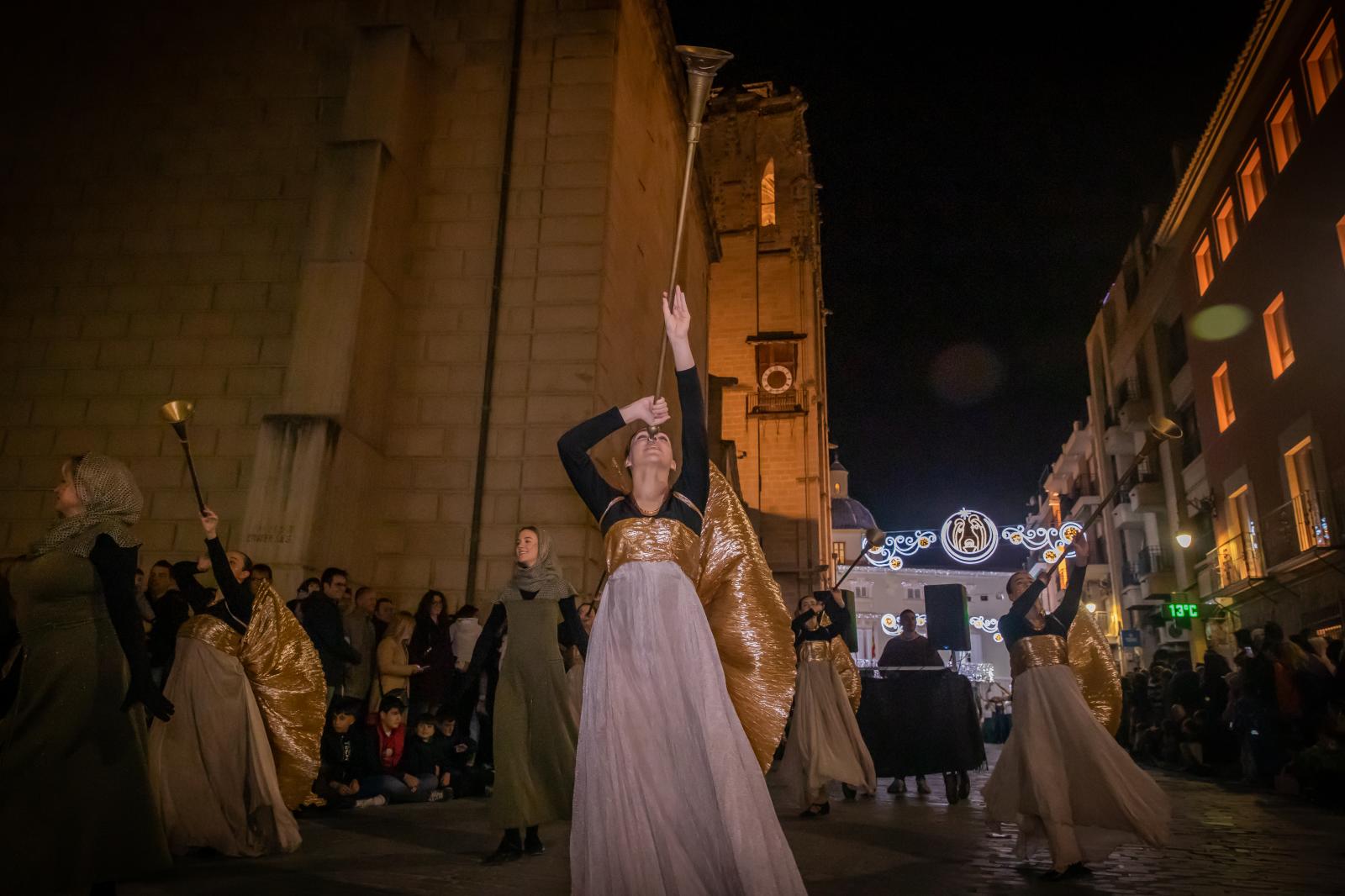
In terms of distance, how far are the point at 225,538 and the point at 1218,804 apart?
11.3 metres

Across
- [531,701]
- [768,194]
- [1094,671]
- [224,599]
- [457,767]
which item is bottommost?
[457,767]

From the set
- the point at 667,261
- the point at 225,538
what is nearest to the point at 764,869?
the point at 225,538

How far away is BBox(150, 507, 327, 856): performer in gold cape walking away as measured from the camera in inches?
213

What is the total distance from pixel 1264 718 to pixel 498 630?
9.81 m

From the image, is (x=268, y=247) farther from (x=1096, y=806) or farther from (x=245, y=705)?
(x=1096, y=806)

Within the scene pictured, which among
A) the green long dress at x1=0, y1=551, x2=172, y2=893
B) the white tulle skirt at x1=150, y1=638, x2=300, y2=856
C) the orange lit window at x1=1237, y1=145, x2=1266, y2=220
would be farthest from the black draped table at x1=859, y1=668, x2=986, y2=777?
the orange lit window at x1=1237, y1=145, x2=1266, y2=220

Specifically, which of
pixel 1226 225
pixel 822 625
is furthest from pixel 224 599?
pixel 1226 225

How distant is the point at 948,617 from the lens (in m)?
13.5

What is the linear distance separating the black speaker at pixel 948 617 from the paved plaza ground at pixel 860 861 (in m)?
5.20

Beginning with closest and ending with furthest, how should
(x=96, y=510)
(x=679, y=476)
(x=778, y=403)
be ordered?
1. (x=679, y=476)
2. (x=96, y=510)
3. (x=778, y=403)

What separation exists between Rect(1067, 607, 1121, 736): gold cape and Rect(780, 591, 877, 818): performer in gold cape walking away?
2554 mm

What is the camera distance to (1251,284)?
18844 millimetres

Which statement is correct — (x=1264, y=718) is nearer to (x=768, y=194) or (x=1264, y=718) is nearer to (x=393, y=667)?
(x=393, y=667)

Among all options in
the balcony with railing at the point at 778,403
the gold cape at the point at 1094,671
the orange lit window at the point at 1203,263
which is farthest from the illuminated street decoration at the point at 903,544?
the gold cape at the point at 1094,671
